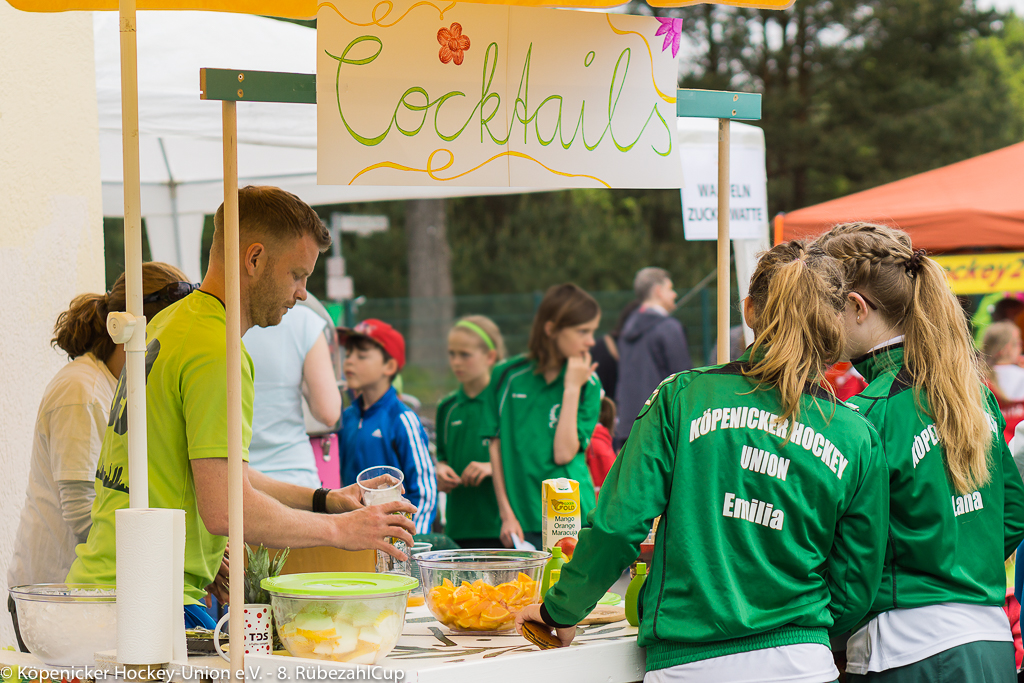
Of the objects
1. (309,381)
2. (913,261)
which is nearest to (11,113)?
(309,381)

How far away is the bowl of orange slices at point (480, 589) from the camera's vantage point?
2229mm

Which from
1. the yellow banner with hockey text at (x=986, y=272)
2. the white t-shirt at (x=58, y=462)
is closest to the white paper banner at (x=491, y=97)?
the white t-shirt at (x=58, y=462)

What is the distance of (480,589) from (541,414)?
2.08 meters

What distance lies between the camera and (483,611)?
7.30 ft

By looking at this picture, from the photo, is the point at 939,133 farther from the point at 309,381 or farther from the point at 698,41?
the point at 309,381

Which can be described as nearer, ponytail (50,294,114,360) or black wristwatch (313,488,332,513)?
black wristwatch (313,488,332,513)

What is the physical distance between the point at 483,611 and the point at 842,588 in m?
0.75

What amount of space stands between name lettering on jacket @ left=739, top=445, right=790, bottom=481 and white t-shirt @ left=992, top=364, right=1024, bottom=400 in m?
4.45

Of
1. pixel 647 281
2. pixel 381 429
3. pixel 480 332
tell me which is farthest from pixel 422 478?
pixel 647 281

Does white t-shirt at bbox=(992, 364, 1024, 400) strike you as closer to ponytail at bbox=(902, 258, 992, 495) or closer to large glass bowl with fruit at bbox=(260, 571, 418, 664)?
ponytail at bbox=(902, 258, 992, 495)

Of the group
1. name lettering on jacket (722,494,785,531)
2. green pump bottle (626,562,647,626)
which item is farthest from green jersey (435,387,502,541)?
name lettering on jacket (722,494,785,531)

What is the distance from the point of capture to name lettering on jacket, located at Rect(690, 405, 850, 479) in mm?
1880

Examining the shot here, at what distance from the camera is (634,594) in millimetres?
2291

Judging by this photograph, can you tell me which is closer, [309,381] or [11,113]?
[11,113]
